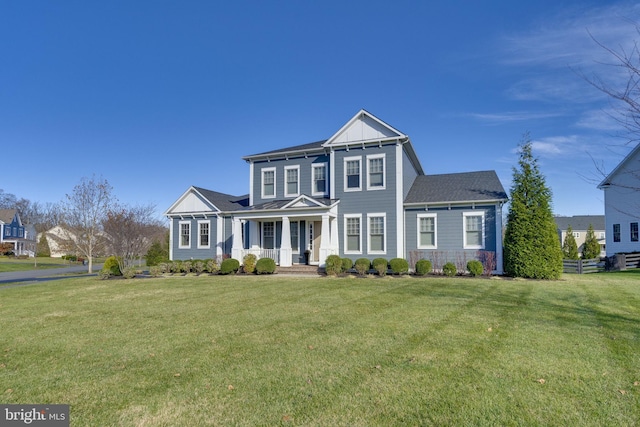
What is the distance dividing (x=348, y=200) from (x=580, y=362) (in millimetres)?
15117

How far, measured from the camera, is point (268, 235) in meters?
21.9

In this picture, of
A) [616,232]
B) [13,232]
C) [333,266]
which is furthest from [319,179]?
[13,232]

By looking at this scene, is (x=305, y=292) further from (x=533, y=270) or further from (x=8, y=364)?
(x=533, y=270)

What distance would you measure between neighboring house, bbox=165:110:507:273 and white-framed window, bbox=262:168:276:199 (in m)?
0.06

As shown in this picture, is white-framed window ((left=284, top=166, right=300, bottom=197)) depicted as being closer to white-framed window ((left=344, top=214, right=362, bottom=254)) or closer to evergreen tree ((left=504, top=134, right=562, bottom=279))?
white-framed window ((left=344, top=214, right=362, bottom=254))

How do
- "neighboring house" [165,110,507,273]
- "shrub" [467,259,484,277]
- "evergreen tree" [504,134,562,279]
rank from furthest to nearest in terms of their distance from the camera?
1. "neighboring house" [165,110,507,273]
2. "shrub" [467,259,484,277]
3. "evergreen tree" [504,134,562,279]

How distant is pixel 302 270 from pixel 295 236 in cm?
320

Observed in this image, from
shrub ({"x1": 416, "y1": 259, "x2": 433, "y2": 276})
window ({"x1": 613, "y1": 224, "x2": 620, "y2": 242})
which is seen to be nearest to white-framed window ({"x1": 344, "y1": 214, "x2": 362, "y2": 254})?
shrub ({"x1": 416, "y1": 259, "x2": 433, "y2": 276})

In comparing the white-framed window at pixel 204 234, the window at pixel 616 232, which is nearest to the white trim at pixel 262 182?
the white-framed window at pixel 204 234

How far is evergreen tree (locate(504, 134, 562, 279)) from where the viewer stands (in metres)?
15.2

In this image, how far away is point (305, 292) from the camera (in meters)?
11.4

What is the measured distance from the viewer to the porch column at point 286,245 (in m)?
19.4

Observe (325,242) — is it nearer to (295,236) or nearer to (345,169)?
(295,236)

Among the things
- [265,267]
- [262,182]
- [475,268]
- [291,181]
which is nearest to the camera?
[475,268]
